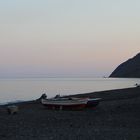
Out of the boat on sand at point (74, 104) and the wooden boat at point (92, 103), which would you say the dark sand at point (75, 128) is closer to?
the boat on sand at point (74, 104)

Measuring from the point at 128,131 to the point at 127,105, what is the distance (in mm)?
19138

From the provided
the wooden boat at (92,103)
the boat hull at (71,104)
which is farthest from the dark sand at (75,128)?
the wooden boat at (92,103)

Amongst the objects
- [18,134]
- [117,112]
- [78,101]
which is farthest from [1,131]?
[78,101]

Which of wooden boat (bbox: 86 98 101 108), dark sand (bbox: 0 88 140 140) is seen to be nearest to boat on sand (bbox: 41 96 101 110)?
wooden boat (bbox: 86 98 101 108)

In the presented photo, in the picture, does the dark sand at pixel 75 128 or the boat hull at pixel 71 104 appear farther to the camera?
the boat hull at pixel 71 104

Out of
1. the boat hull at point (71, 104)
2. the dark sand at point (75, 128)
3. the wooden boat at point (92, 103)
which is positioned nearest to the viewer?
the dark sand at point (75, 128)

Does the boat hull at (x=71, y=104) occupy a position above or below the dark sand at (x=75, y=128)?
above

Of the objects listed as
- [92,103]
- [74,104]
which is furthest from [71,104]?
[92,103]

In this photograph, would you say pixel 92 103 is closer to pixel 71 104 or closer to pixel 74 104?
pixel 74 104

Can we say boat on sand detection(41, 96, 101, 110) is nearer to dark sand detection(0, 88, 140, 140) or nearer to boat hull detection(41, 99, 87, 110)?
boat hull detection(41, 99, 87, 110)

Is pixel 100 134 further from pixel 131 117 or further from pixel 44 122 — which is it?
pixel 131 117

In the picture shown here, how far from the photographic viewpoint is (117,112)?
4084 cm

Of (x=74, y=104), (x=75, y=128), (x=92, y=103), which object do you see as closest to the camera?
(x=75, y=128)

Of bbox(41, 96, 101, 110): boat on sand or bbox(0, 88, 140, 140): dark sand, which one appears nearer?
bbox(0, 88, 140, 140): dark sand
